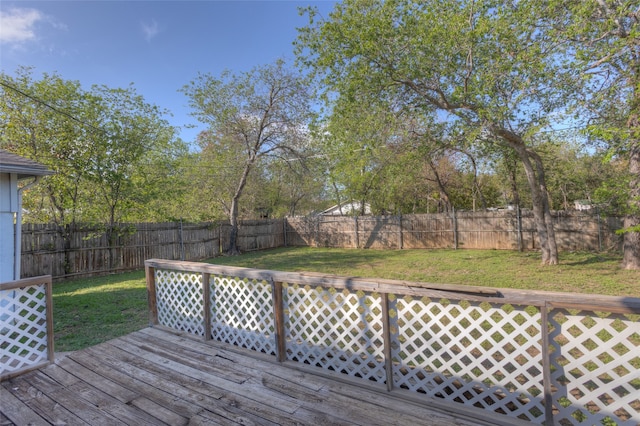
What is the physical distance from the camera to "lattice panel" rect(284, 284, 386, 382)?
242 cm

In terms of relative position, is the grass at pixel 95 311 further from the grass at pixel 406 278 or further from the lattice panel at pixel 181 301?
the lattice panel at pixel 181 301

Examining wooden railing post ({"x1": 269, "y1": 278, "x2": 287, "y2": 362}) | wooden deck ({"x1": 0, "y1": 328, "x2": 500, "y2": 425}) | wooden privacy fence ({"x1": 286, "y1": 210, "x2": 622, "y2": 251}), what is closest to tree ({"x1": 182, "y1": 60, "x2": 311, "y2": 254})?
wooden privacy fence ({"x1": 286, "y1": 210, "x2": 622, "y2": 251})

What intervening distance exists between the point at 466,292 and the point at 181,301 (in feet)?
10.2

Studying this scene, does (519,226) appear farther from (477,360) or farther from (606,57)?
(477,360)

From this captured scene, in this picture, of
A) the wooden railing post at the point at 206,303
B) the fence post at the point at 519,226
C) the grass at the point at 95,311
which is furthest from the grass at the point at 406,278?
the wooden railing post at the point at 206,303

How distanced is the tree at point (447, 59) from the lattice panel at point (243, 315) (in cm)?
582

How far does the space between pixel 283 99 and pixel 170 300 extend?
438 inches

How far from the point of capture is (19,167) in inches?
188

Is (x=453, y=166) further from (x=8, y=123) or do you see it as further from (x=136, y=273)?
(x=8, y=123)

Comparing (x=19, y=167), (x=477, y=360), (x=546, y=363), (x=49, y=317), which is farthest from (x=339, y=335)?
(x=19, y=167)

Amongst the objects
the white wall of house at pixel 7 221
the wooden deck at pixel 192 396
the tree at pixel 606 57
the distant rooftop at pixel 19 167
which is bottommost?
the wooden deck at pixel 192 396

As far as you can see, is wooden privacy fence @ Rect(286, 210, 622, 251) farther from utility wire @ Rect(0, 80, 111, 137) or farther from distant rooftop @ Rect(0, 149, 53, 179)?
distant rooftop @ Rect(0, 149, 53, 179)

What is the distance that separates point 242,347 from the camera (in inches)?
123

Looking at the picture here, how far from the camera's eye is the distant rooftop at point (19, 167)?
183 inches
